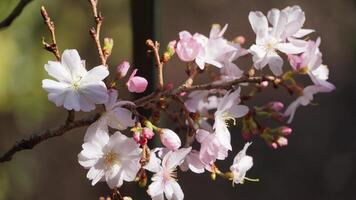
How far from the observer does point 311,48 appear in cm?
73

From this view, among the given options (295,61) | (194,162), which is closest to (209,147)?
(194,162)

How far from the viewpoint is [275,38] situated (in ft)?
2.46

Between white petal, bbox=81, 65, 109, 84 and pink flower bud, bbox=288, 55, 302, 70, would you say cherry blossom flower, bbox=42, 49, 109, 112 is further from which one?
pink flower bud, bbox=288, 55, 302, 70

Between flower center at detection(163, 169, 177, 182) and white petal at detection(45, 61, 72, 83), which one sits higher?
white petal at detection(45, 61, 72, 83)

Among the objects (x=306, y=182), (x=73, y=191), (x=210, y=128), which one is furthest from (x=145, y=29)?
(x=306, y=182)

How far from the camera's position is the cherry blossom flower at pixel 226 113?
2.39ft

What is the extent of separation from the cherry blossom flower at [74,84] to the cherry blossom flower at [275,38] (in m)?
0.17

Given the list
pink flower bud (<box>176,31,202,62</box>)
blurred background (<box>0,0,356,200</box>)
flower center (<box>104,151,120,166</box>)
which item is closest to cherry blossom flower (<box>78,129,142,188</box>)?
flower center (<box>104,151,120,166</box>)

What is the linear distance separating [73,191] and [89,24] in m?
0.57

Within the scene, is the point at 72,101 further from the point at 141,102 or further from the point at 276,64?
the point at 276,64

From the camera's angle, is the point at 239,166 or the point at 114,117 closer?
the point at 114,117

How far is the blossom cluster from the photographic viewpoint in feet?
2.23

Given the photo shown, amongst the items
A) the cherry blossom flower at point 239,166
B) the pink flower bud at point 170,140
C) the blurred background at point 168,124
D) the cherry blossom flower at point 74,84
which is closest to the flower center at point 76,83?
the cherry blossom flower at point 74,84

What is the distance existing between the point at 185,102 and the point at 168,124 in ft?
4.95
